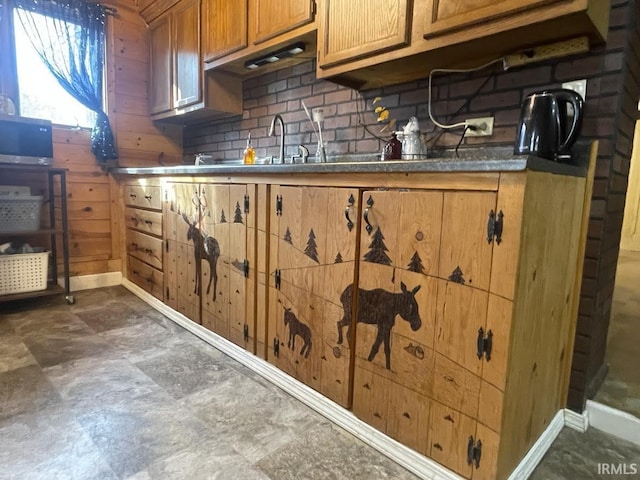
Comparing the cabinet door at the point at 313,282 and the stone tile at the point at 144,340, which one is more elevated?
the cabinet door at the point at 313,282

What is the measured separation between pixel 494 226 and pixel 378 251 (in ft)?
1.29

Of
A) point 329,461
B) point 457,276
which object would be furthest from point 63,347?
point 457,276

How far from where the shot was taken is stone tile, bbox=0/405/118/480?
1178 mm

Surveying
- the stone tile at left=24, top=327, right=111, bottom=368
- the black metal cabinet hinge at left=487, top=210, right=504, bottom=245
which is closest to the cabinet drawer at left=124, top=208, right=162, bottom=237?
the stone tile at left=24, top=327, right=111, bottom=368

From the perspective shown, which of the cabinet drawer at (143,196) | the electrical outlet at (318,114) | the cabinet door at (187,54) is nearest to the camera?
the electrical outlet at (318,114)

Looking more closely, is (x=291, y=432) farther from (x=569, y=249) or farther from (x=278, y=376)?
(x=569, y=249)

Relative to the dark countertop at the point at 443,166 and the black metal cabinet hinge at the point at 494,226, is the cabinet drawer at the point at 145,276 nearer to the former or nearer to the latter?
the dark countertop at the point at 443,166

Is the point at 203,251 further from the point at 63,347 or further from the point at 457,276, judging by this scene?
the point at 457,276

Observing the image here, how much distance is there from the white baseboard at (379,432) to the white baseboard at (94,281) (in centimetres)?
185

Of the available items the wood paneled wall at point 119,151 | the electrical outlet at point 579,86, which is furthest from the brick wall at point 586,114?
the wood paneled wall at point 119,151

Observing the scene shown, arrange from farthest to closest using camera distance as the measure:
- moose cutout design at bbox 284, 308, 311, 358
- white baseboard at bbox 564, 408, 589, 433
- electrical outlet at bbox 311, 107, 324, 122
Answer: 1. electrical outlet at bbox 311, 107, 324, 122
2. moose cutout design at bbox 284, 308, 311, 358
3. white baseboard at bbox 564, 408, 589, 433

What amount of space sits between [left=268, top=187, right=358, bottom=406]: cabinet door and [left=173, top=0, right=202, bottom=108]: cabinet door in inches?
64.4

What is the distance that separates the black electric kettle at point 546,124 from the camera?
122cm

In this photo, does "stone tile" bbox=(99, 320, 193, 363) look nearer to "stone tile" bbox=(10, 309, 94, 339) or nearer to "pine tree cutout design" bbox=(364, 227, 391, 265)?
"stone tile" bbox=(10, 309, 94, 339)
